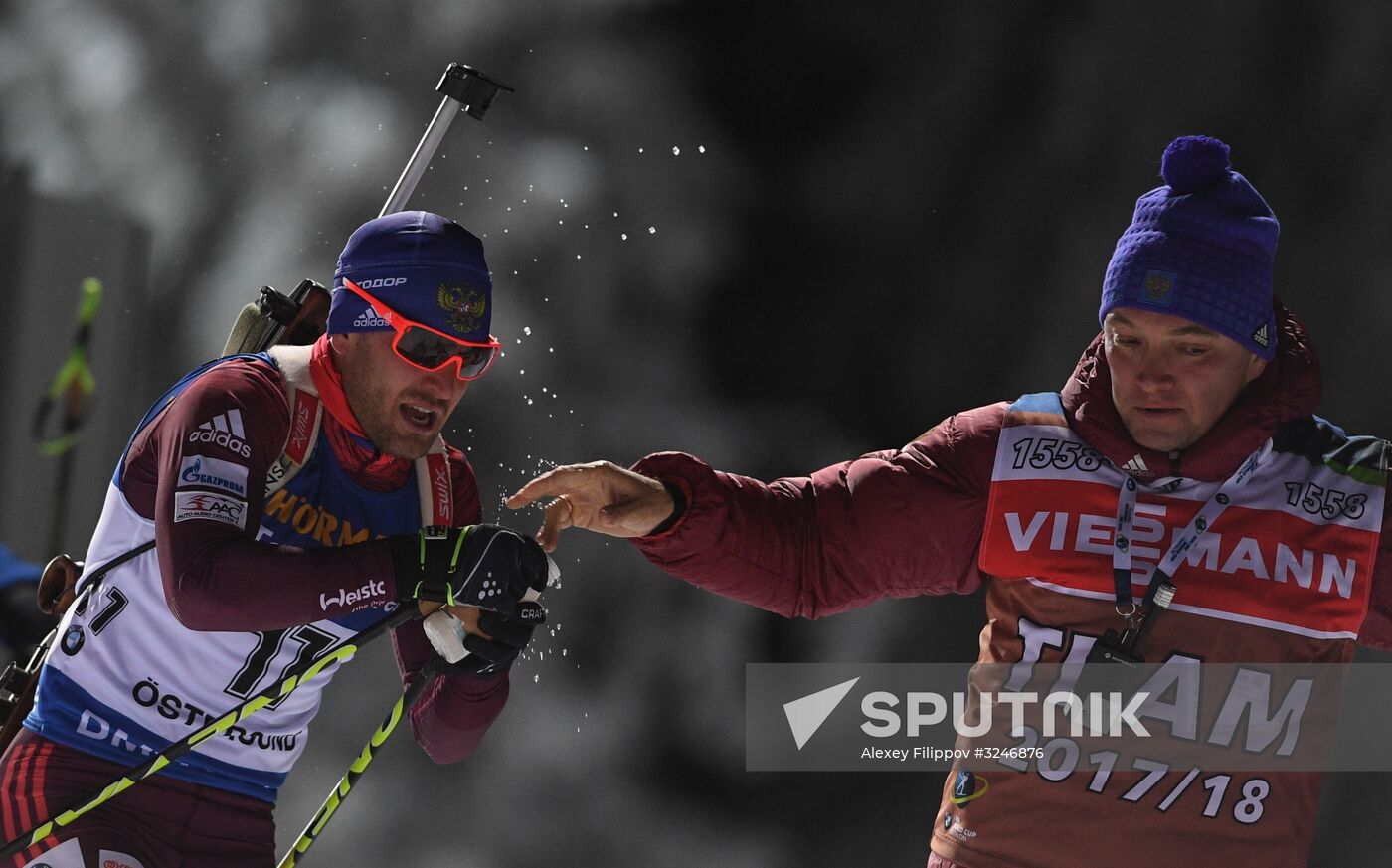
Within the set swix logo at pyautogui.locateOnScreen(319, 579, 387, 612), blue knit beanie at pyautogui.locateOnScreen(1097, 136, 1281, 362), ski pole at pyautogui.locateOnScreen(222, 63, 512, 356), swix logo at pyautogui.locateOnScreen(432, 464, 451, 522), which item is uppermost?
blue knit beanie at pyautogui.locateOnScreen(1097, 136, 1281, 362)

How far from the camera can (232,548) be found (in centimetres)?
216

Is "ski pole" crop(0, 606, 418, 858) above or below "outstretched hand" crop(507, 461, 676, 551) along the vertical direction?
below

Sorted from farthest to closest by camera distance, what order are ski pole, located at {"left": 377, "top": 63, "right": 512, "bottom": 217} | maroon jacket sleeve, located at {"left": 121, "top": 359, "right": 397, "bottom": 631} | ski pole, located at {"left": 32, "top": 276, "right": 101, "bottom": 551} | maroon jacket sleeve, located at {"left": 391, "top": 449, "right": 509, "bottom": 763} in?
ski pole, located at {"left": 32, "top": 276, "right": 101, "bottom": 551} < ski pole, located at {"left": 377, "top": 63, "right": 512, "bottom": 217} < maroon jacket sleeve, located at {"left": 391, "top": 449, "right": 509, "bottom": 763} < maroon jacket sleeve, located at {"left": 121, "top": 359, "right": 397, "bottom": 631}

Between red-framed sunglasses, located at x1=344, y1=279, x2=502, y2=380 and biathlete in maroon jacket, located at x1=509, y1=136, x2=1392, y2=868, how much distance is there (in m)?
0.27

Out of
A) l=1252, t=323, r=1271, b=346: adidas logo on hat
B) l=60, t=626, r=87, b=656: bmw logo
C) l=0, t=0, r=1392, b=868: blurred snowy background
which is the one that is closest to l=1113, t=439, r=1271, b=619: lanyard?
l=1252, t=323, r=1271, b=346: adidas logo on hat

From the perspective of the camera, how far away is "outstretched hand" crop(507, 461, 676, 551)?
96.0 inches

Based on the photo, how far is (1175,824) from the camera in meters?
2.23

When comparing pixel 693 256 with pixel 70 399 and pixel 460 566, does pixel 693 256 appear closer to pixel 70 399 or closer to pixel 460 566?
pixel 460 566

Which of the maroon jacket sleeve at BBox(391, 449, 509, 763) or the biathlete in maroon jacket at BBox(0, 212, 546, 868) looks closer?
the biathlete in maroon jacket at BBox(0, 212, 546, 868)

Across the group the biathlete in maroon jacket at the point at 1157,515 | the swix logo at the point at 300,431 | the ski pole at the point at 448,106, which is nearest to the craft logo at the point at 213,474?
the swix logo at the point at 300,431

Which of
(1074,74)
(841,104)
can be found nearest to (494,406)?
(841,104)

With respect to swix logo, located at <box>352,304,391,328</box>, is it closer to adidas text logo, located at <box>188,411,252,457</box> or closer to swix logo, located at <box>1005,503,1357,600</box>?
adidas text logo, located at <box>188,411,252,457</box>

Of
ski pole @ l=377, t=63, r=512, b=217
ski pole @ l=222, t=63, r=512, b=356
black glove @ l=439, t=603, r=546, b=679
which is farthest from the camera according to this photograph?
ski pole @ l=377, t=63, r=512, b=217

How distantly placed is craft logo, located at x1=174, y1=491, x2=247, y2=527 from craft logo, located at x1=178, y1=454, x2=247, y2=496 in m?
0.02
